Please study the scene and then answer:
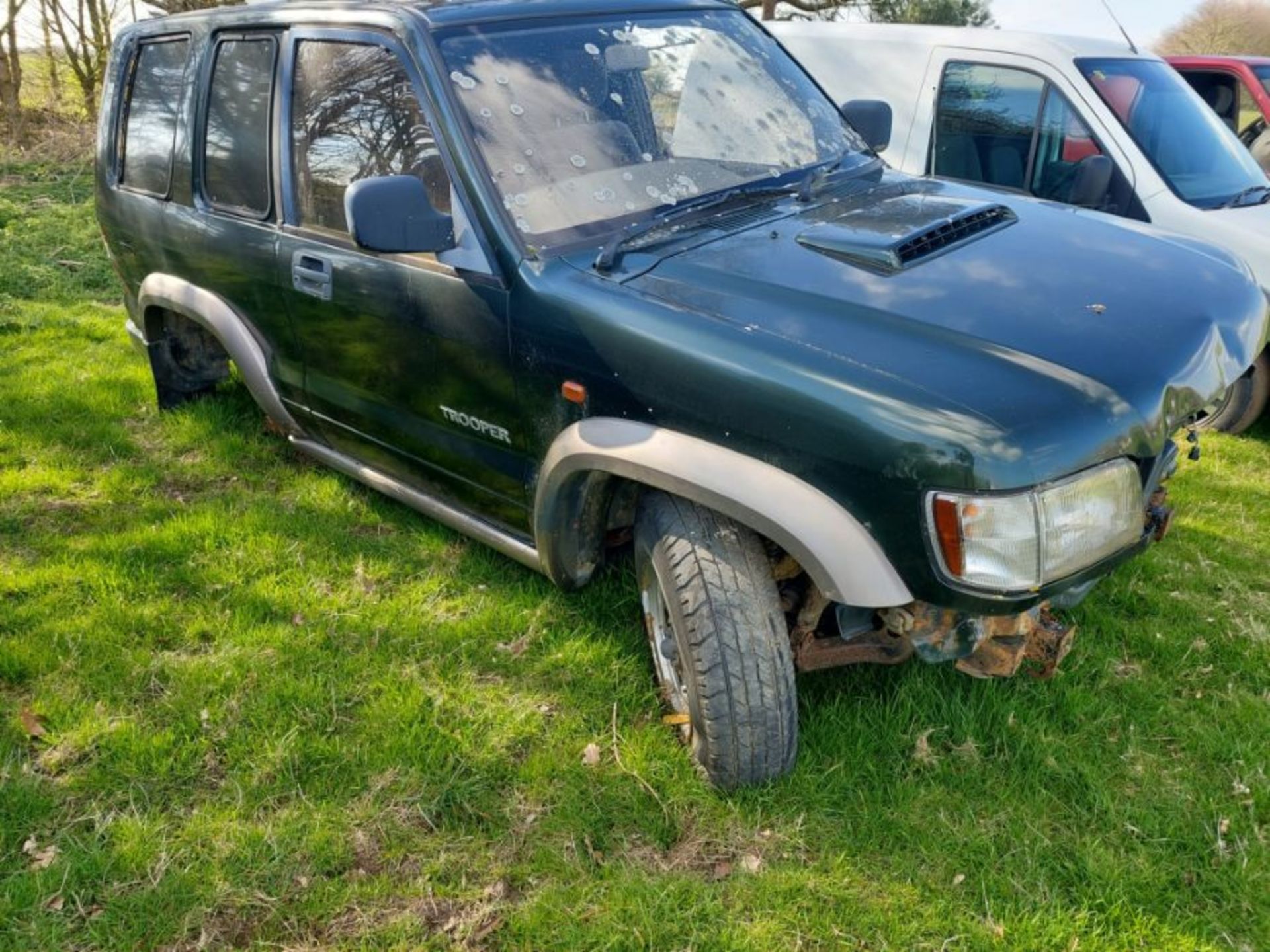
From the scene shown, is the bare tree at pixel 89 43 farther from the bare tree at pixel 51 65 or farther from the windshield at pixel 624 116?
the windshield at pixel 624 116

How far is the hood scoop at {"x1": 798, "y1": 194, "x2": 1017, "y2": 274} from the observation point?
8.77 feet

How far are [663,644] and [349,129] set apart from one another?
1.95 metres

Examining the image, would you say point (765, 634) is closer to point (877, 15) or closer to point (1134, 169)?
point (1134, 169)

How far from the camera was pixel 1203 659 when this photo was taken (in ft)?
10.7

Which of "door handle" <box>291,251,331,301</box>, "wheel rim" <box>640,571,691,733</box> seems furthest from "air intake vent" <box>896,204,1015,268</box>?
"door handle" <box>291,251,331,301</box>

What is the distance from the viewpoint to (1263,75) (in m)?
7.01

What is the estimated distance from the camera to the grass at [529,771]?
95.7 inches

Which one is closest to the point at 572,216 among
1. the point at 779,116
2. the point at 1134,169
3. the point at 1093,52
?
the point at 779,116

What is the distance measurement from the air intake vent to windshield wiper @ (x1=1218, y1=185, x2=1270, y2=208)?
2.51 m

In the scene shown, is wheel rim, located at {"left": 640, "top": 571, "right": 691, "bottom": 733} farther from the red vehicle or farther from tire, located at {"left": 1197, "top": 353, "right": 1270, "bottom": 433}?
the red vehicle

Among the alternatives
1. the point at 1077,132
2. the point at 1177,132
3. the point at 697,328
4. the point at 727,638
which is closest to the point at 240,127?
the point at 697,328

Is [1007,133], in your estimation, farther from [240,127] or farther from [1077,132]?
[240,127]

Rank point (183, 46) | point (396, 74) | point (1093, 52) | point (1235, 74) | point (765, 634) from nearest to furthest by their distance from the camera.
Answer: point (765, 634), point (396, 74), point (183, 46), point (1093, 52), point (1235, 74)

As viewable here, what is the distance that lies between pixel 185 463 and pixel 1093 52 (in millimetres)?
5001
